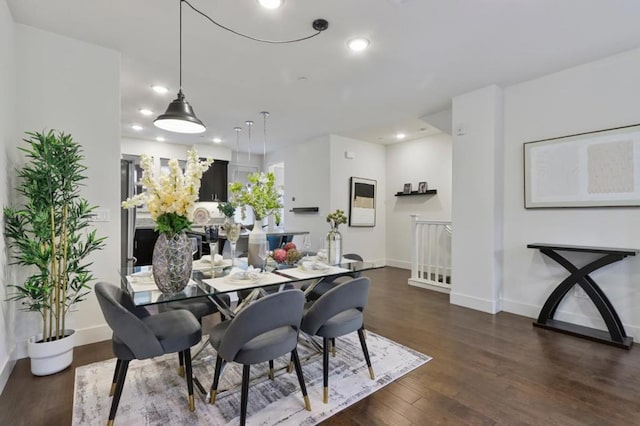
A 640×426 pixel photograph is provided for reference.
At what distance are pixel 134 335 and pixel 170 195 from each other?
2.63ft

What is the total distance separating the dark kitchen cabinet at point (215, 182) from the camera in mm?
7090

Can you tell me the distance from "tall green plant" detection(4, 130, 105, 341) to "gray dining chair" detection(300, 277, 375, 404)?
1945 millimetres

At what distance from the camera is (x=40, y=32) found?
8.48 ft

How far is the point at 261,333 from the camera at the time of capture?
1637 mm

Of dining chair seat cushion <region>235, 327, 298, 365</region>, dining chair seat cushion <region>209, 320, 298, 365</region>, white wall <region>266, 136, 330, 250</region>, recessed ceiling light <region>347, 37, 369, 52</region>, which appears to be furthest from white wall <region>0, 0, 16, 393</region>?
white wall <region>266, 136, 330, 250</region>

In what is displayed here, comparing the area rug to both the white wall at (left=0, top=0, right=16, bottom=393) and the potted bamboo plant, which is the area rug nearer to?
the potted bamboo plant

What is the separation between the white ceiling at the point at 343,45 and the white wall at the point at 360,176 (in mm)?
1812

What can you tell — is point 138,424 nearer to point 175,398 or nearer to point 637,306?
point 175,398

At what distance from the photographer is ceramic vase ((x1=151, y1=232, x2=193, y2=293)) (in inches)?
71.4

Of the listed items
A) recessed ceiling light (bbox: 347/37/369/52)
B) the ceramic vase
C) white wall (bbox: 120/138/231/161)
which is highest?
recessed ceiling light (bbox: 347/37/369/52)

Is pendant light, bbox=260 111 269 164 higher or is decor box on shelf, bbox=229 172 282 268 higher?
pendant light, bbox=260 111 269 164

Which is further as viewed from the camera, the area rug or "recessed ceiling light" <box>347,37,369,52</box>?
"recessed ceiling light" <box>347,37,369,52</box>

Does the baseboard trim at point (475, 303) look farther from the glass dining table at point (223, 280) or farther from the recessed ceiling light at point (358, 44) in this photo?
the recessed ceiling light at point (358, 44)

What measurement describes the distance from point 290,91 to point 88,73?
2119 mm
